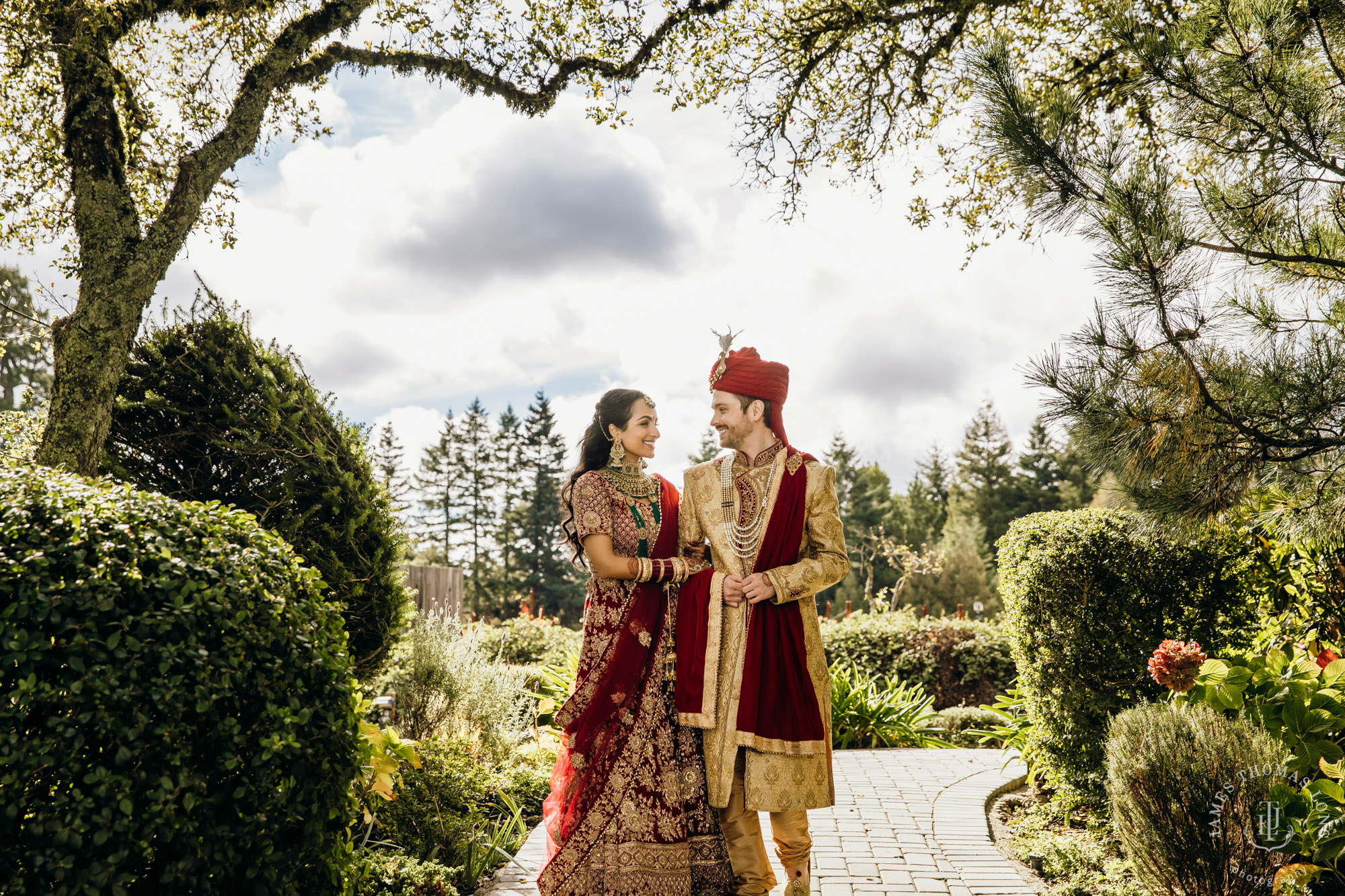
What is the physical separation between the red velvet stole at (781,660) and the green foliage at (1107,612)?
2.25m

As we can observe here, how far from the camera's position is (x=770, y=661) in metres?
3.14

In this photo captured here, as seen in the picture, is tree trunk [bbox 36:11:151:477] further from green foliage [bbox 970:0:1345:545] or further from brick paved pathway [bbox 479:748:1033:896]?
green foliage [bbox 970:0:1345:545]

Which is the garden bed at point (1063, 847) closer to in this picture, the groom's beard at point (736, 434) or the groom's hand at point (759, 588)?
the groom's hand at point (759, 588)

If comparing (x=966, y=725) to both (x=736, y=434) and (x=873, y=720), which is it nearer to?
(x=873, y=720)

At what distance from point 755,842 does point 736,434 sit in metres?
1.60

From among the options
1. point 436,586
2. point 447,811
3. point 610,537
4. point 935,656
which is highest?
point 436,586

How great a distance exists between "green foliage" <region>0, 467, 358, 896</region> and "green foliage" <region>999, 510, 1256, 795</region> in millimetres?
3954

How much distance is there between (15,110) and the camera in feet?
25.1

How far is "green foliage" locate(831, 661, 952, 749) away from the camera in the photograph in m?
7.41

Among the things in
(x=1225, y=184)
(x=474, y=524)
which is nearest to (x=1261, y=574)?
(x=1225, y=184)

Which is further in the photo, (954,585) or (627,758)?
(954,585)

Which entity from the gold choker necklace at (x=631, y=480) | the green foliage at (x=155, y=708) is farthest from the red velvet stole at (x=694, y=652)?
the green foliage at (x=155, y=708)

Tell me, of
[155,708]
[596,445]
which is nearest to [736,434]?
Answer: [596,445]

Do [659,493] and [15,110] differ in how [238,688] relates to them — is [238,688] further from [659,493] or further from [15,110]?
[15,110]
